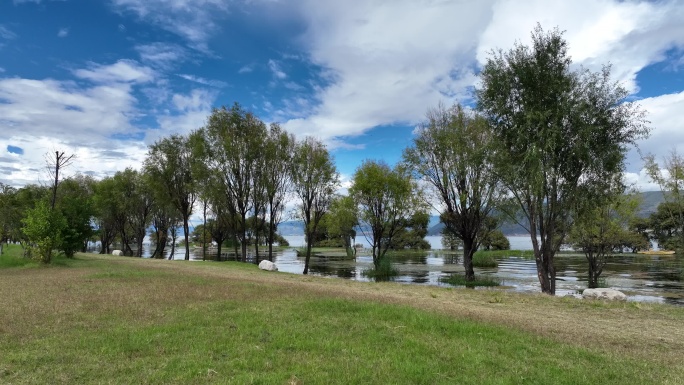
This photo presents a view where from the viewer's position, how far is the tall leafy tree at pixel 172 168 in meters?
51.4

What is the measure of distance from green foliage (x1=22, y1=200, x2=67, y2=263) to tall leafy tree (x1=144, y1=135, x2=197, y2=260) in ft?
68.8

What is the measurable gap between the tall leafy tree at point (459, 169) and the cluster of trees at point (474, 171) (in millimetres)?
105

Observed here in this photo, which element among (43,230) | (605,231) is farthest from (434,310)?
(43,230)

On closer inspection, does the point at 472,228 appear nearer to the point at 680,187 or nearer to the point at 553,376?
the point at 680,187

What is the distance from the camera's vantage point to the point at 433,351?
8.19 metres

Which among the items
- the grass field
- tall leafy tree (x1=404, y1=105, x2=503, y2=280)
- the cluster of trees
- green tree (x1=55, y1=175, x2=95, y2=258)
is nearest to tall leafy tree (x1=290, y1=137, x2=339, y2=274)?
the cluster of trees

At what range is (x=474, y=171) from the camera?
1223 inches

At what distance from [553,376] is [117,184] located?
207 ft

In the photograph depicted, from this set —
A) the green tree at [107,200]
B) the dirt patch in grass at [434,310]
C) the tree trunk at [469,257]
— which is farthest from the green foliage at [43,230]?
the tree trunk at [469,257]

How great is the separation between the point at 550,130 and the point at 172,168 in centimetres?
4430

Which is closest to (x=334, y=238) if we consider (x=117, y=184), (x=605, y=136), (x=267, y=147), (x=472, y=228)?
(x=117, y=184)

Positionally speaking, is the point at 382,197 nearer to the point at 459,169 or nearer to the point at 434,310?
the point at 459,169

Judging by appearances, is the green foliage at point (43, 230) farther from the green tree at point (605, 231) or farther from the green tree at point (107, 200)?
the green tree at point (605, 231)

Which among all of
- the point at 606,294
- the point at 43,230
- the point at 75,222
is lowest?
the point at 606,294
